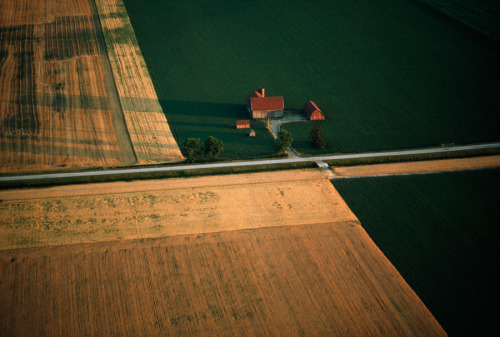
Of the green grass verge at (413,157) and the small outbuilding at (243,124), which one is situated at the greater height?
the green grass verge at (413,157)

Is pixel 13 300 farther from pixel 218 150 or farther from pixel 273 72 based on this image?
pixel 273 72

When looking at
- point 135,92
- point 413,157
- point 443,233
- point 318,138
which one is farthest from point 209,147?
point 443,233

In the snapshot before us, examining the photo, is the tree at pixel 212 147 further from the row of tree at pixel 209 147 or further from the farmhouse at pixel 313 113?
the farmhouse at pixel 313 113

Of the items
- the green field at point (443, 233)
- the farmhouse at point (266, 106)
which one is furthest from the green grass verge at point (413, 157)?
the farmhouse at point (266, 106)

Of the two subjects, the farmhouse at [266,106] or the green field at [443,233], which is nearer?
the green field at [443,233]

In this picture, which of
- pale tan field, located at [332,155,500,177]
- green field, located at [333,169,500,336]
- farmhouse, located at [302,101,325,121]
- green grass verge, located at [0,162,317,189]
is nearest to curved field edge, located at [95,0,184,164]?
green grass verge, located at [0,162,317,189]

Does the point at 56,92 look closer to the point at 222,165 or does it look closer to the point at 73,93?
the point at 73,93

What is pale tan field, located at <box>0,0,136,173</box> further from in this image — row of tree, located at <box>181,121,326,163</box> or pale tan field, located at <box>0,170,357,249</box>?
row of tree, located at <box>181,121,326,163</box>
